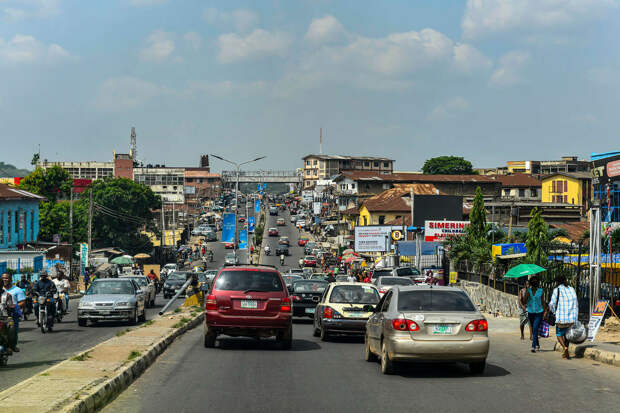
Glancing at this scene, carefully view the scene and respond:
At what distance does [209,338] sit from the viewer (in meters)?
18.3

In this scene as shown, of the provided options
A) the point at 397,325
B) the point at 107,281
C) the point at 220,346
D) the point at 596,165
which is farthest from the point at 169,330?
the point at 596,165

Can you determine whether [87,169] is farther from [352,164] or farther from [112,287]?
[112,287]

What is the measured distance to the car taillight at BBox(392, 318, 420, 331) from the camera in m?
13.4

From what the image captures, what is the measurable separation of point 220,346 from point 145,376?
5.52 metres

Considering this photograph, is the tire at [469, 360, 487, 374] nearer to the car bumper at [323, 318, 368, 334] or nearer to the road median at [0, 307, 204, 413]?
the road median at [0, 307, 204, 413]

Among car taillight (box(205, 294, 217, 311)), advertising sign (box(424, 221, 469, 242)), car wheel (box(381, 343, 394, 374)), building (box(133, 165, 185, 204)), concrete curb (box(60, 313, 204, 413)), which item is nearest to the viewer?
concrete curb (box(60, 313, 204, 413))

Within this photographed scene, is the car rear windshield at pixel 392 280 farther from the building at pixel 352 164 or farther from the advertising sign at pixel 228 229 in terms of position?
the building at pixel 352 164

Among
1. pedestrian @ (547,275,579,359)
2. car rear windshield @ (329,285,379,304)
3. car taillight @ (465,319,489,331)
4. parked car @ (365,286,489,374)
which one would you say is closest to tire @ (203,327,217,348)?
car rear windshield @ (329,285,379,304)

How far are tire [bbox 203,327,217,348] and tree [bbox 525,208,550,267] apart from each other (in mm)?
11518

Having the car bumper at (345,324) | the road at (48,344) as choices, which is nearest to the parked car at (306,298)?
the road at (48,344)

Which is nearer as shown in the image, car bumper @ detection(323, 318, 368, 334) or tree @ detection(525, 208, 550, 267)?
car bumper @ detection(323, 318, 368, 334)

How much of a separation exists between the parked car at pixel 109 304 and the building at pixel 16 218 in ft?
119

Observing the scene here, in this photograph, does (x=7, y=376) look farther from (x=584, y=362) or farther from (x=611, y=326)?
(x=611, y=326)

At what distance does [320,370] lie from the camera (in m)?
14.4
